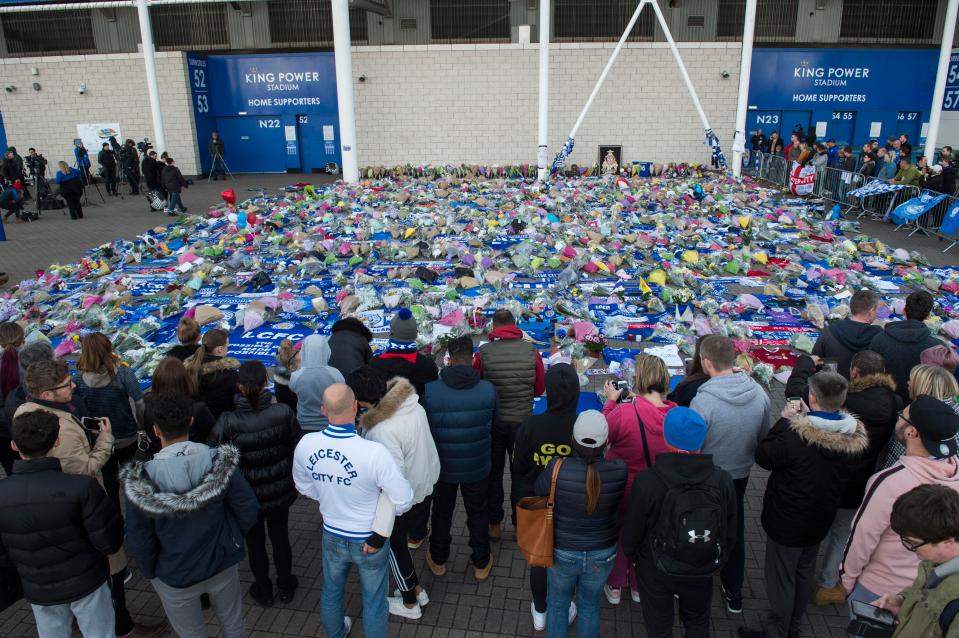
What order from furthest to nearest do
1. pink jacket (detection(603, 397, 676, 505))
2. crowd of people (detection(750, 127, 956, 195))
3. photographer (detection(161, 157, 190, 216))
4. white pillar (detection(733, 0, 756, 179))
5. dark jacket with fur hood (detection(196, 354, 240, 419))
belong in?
white pillar (detection(733, 0, 756, 179)) < photographer (detection(161, 157, 190, 216)) < crowd of people (detection(750, 127, 956, 195)) < dark jacket with fur hood (detection(196, 354, 240, 419)) < pink jacket (detection(603, 397, 676, 505))

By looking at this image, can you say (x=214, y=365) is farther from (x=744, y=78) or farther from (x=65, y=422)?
(x=744, y=78)

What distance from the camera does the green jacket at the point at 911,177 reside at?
1454cm

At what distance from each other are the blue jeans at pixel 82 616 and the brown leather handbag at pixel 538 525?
84.6 inches

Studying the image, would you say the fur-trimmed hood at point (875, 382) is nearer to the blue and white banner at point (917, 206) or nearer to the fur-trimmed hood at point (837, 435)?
the fur-trimmed hood at point (837, 435)

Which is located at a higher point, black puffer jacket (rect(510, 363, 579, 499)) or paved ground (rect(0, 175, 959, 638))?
black puffer jacket (rect(510, 363, 579, 499))

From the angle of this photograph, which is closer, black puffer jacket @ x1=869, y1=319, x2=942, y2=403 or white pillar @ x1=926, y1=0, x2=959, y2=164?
black puffer jacket @ x1=869, y1=319, x2=942, y2=403

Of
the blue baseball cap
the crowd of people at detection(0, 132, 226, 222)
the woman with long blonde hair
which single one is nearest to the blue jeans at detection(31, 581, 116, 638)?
the blue baseball cap

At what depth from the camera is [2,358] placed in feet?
15.1

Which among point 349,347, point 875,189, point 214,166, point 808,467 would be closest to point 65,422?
point 349,347

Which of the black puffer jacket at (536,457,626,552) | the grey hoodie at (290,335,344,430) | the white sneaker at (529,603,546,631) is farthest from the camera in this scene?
the grey hoodie at (290,335,344,430)

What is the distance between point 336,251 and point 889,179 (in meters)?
13.1

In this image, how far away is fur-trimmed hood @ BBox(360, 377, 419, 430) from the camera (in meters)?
3.51

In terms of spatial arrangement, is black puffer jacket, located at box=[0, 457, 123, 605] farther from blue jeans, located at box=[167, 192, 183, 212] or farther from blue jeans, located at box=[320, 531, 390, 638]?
blue jeans, located at box=[167, 192, 183, 212]

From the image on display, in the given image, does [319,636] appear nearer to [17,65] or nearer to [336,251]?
[336,251]
